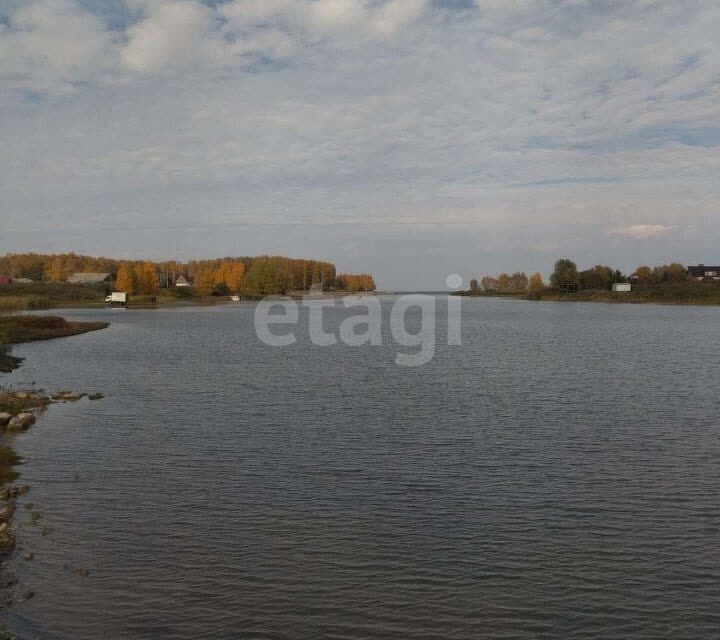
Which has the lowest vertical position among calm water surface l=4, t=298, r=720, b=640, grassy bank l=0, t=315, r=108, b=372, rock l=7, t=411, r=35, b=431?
calm water surface l=4, t=298, r=720, b=640

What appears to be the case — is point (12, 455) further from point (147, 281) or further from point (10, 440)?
point (147, 281)

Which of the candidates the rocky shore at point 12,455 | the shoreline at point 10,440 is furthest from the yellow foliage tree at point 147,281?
the rocky shore at point 12,455

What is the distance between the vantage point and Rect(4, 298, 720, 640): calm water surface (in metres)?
12.6

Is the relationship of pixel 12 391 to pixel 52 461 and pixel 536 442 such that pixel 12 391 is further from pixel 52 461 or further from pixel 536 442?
pixel 536 442

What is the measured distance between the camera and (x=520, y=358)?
181ft

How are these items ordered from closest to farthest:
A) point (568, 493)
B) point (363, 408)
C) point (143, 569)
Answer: point (143, 569)
point (568, 493)
point (363, 408)

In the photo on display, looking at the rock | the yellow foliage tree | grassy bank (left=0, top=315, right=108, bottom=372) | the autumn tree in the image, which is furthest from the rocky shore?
the yellow foliage tree

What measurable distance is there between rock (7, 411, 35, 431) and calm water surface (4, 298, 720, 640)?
3.84ft

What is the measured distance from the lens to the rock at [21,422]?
27297 millimetres

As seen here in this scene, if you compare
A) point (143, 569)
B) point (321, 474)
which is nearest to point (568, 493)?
point (321, 474)

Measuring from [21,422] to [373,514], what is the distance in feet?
56.6

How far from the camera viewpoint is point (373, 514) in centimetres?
1786

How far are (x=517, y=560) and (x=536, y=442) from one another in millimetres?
11044

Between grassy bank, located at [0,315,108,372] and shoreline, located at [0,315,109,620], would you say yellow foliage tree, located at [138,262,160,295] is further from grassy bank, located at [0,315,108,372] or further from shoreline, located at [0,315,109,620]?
shoreline, located at [0,315,109,620]
